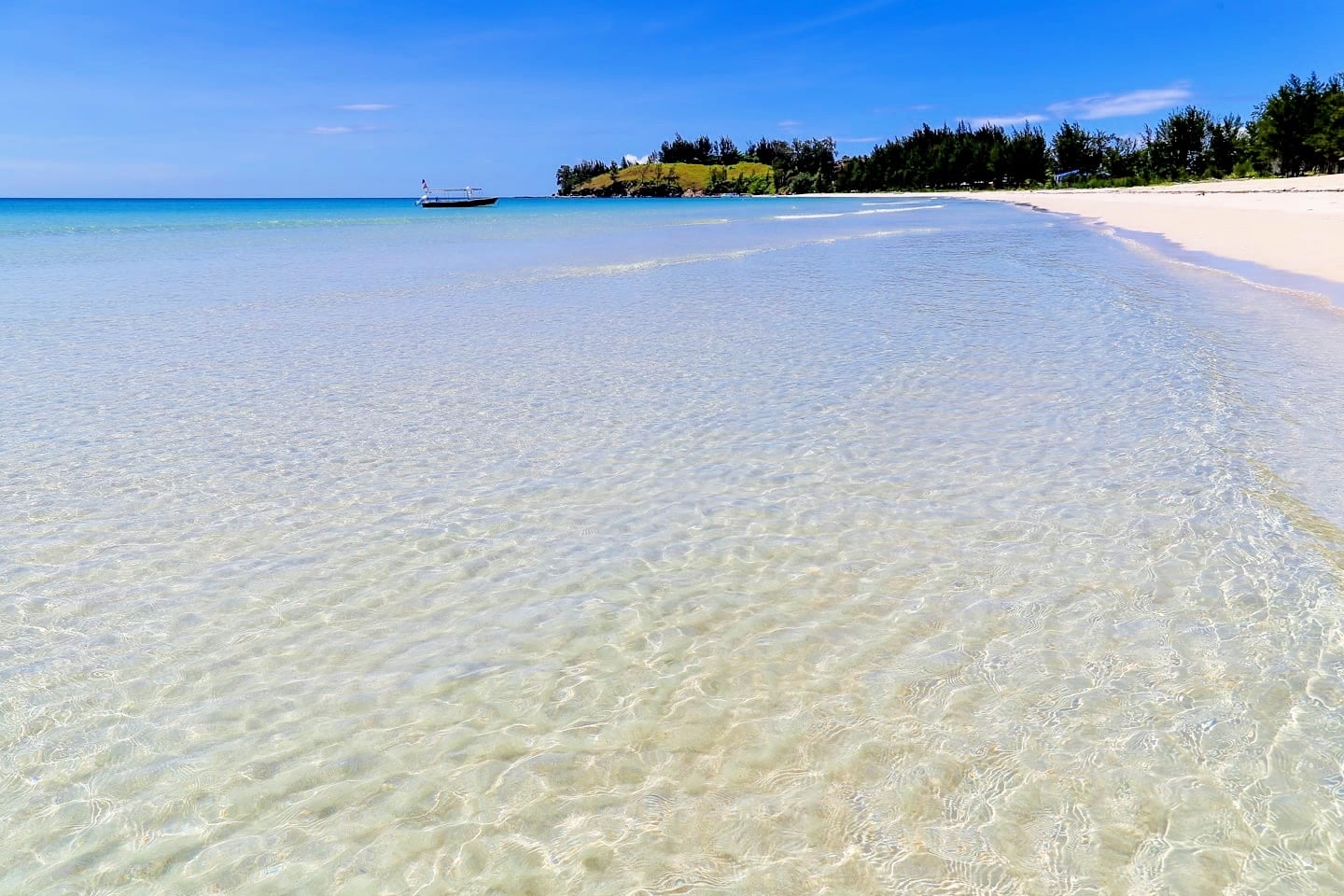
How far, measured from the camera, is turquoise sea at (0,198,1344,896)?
3.58m

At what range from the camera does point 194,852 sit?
11.8ft

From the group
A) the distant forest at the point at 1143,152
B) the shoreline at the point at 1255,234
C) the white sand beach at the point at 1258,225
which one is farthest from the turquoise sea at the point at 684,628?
the distant forest at the point at 1143,152

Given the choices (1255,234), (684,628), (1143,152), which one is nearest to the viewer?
(684,628)

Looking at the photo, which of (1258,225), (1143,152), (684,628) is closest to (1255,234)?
(1258,225)

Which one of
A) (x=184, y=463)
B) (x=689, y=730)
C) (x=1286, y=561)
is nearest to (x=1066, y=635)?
(x=1286, y=561)

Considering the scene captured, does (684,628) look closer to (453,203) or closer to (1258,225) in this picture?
(1258,225)

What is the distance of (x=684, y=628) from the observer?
5.37 m

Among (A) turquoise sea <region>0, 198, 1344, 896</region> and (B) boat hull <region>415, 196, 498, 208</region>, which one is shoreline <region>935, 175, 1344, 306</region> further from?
(B) boat hull <region>415, 196, 498, 208</region>

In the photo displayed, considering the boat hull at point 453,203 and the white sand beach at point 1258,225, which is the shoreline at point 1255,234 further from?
the boat hull at point 453,203

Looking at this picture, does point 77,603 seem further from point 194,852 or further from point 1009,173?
point 1009,173

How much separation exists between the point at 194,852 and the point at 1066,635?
4.79 meters

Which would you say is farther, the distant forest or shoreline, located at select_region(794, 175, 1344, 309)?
the distant forest

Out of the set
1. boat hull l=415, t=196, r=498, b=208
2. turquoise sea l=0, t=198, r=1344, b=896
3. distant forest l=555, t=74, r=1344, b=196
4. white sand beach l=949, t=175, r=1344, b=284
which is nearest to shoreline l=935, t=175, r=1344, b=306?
white sand beach l=949, t=175, r=1344, b=284

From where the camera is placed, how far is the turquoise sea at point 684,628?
358 centimetres
